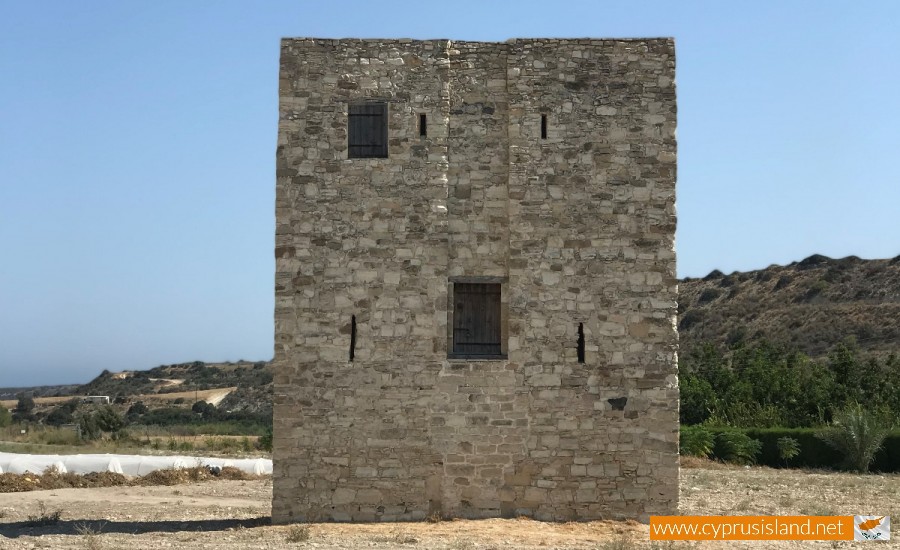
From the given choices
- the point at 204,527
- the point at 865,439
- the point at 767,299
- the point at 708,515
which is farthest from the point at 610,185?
the point at 767,299

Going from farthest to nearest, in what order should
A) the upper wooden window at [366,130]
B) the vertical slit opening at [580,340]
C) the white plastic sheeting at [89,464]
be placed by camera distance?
the white plastic sheeting at [89,464]
the upper wooden window at [366,130]
the vertical slit opening at [580,340]

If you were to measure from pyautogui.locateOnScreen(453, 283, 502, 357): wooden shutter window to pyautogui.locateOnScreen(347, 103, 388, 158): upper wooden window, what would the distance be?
7.77 ft

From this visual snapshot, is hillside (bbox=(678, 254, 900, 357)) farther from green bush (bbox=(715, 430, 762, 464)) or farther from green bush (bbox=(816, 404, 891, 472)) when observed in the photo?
green bush (bbox=(816, 404, 891, 472))

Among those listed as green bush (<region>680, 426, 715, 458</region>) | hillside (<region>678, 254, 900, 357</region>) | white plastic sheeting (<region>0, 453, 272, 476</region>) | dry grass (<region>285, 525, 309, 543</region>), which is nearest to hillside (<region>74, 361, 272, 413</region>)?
hillside (<region>678, 254, 900, 357</region>)

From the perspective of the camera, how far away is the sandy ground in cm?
1237

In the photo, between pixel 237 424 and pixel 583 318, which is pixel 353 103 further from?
pixel 237 424

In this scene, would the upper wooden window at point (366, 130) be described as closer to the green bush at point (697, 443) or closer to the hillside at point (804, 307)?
the green bush at point (697, 443)

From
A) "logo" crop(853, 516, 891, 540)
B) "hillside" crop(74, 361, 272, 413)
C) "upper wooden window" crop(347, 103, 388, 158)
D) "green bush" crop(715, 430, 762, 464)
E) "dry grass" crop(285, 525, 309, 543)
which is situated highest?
"upper wooden window" crop(347, 103, 388, 158)

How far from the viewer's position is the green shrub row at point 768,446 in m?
24.7

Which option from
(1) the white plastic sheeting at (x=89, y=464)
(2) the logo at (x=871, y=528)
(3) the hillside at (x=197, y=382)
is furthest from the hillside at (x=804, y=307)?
(1) the white plastic sheeting at (x=89, y=464)

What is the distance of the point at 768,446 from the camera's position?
25.5 meters

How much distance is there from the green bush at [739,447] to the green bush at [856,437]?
67.8 inches

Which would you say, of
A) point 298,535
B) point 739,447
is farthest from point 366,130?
point 739,447

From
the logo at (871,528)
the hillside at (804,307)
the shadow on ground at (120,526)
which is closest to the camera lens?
the logo at (871,528)
